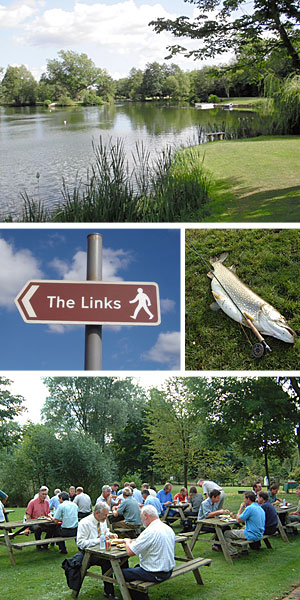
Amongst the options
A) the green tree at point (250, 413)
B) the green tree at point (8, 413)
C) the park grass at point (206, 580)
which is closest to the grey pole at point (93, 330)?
the park grass at point (206, 580)

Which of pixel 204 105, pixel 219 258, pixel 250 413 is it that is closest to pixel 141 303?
pixel 219 258

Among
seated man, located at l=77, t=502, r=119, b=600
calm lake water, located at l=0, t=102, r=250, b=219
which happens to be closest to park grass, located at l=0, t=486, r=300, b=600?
seated man, located at l=77, t=502, r=119, b=600

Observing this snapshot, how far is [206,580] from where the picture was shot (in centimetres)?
555

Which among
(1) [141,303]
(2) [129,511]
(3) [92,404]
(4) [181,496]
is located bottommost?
(3) [92,404]

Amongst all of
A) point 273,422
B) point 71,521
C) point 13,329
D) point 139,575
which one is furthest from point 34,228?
point 273,422

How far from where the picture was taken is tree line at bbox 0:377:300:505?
51.5ft

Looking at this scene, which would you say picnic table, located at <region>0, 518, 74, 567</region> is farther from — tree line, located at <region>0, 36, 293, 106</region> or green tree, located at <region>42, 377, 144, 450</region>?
green tree, located at <region>42, 377, 144, 450</region>

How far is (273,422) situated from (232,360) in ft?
28.9

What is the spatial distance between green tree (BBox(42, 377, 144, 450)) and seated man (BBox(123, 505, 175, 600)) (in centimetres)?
2197

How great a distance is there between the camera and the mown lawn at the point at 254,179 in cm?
996

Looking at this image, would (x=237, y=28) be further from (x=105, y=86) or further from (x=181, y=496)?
(x=181, y=496)

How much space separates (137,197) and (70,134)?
347 inches

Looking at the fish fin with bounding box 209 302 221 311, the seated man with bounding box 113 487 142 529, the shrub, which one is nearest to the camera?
the seated man with bounding box 113 487 142 529

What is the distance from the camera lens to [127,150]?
47.1ft
